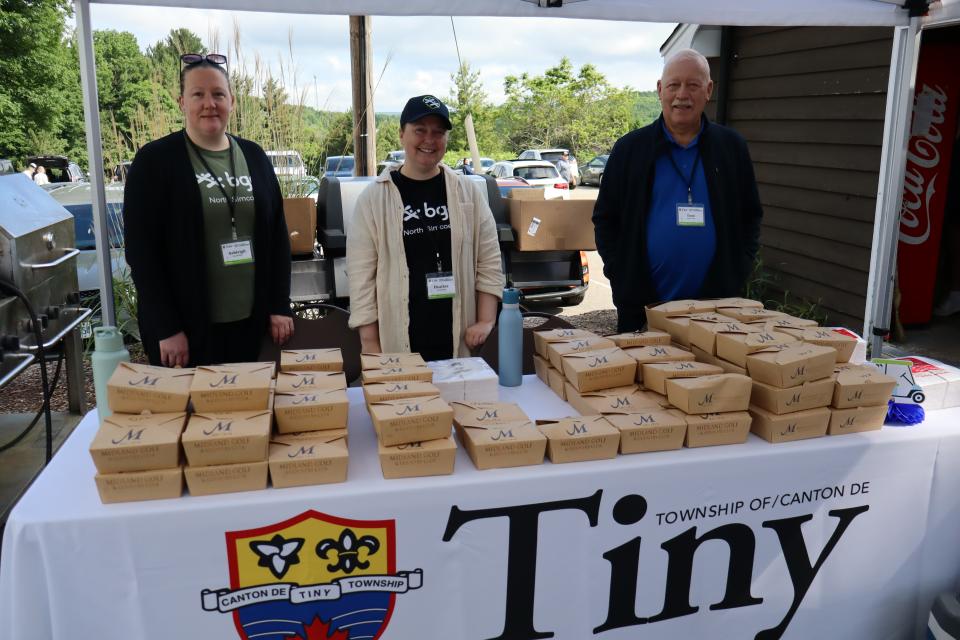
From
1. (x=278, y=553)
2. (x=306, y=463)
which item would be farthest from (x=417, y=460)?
(x=278, y=553)

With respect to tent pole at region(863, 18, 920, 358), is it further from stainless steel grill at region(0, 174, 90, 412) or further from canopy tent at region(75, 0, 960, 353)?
stainless steel grill at region(0, 174, 90, 412)

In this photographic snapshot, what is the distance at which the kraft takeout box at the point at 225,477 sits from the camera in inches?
57.2

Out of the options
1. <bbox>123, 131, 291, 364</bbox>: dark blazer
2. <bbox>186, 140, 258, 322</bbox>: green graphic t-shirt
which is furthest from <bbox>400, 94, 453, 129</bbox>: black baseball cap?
<bbox>123, 131, 291, 364</bbox>: dark blazer

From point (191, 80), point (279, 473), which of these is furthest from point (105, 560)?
point (191, 80)

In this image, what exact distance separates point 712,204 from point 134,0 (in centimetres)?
225

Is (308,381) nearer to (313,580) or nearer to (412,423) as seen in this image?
(412,423)

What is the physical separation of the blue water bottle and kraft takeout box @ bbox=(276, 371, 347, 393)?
0.51 metres

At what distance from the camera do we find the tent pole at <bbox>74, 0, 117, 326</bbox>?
2.55m

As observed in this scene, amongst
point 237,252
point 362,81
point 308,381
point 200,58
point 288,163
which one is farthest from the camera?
point 362,81

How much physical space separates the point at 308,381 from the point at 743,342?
44.9 inches

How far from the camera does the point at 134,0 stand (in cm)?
249

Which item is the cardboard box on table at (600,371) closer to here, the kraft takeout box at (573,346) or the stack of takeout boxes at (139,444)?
the kraft takeout box at (573,346)

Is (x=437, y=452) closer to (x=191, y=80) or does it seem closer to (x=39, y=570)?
(x=39, y=570)

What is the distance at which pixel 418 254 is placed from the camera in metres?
2.47
